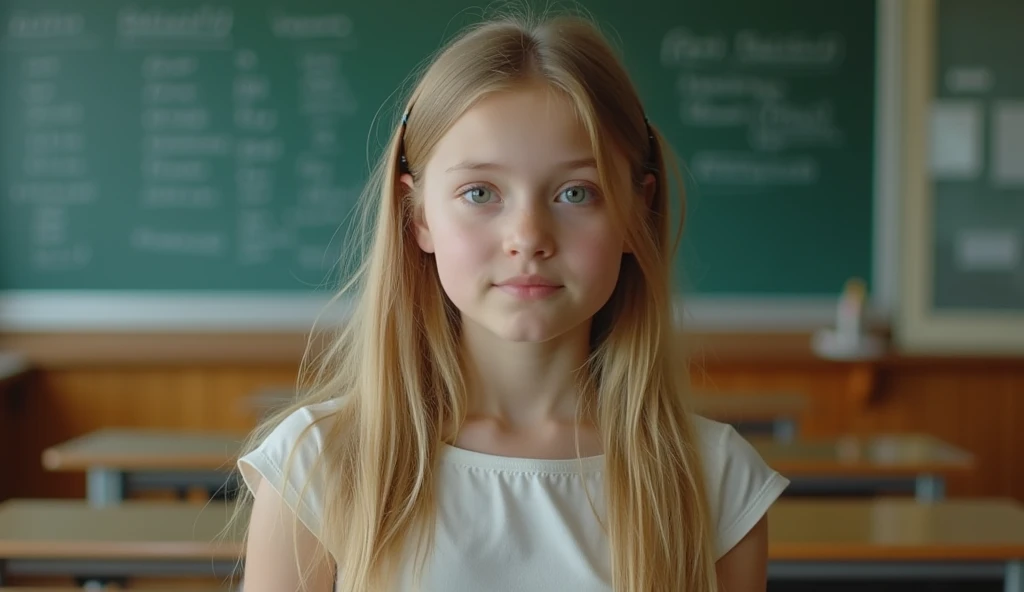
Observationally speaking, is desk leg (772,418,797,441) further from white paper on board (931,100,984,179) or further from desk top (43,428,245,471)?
desk top (43,428,245,471)

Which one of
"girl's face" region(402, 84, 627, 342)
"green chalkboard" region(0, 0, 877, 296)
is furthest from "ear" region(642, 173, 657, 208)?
"green chalkboard" region(0, 0, 877, 296)

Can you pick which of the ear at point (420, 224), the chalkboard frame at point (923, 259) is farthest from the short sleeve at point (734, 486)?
the chalkboard frame at point (923, 259)

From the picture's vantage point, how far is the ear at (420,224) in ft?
4.22

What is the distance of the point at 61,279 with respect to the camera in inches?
173

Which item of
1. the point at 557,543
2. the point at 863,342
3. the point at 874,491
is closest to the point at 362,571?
the point at 557,543

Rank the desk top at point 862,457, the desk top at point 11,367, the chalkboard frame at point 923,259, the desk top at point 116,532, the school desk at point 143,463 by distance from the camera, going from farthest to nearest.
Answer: the chalkboard frame at point 923,259
the desk top at point 11,367
the school desk at point 143,463
the desk top at point 862,457
the desk top at point 116,532

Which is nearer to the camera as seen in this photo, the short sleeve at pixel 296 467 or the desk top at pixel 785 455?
the short sleeve at pixel 296 467

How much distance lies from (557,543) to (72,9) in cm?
381

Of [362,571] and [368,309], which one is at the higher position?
[368,309]

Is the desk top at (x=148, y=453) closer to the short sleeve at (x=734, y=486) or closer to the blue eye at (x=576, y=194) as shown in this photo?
the short sleeve at (x=734, y=486)

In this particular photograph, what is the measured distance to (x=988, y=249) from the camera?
4.55 m

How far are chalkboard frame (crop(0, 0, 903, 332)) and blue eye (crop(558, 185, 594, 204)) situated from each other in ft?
10.5

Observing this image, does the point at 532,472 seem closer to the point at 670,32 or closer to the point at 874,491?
the point at 874,491

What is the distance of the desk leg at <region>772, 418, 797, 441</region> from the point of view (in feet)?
13.3
